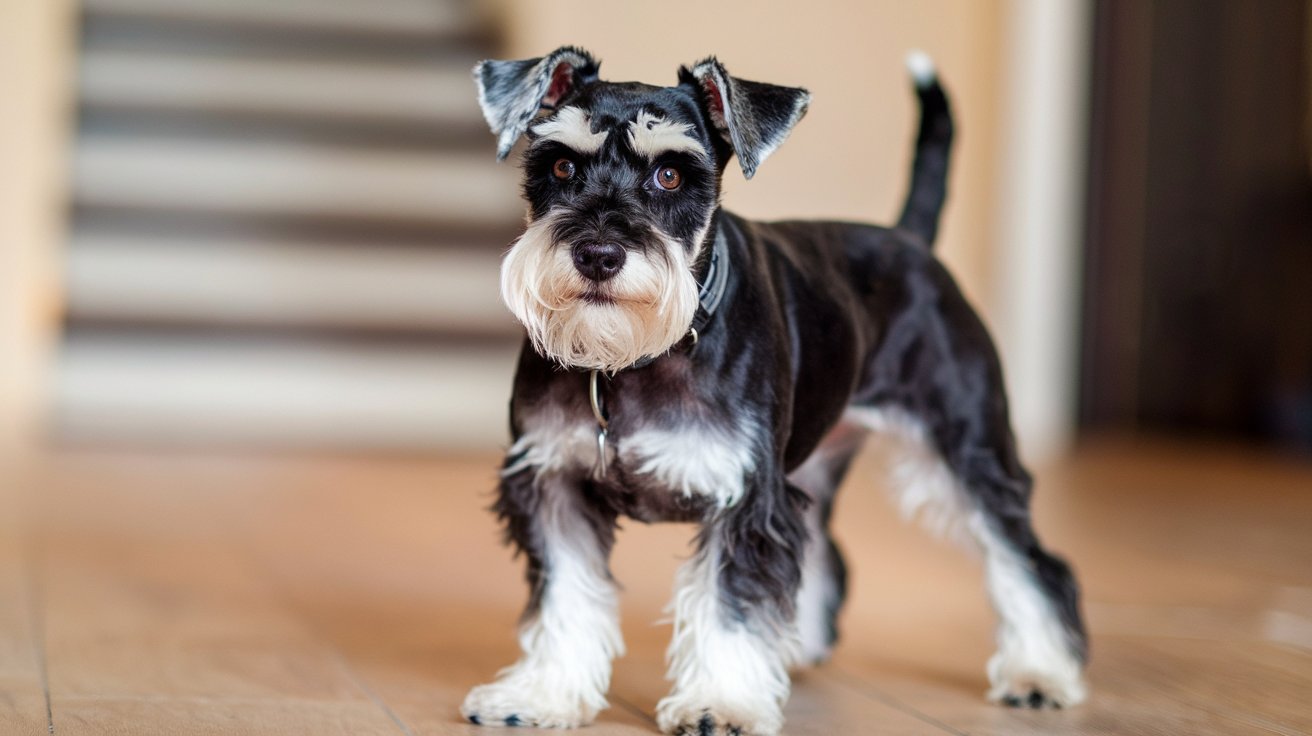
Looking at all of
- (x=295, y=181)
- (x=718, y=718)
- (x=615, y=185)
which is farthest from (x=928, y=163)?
(x=295, y=181)

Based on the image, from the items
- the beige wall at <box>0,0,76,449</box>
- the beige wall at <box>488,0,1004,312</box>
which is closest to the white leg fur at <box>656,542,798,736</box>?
the beige wall at <box>488,0,1004,312</box>

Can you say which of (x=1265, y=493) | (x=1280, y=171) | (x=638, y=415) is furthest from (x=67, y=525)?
(x=1280, y=171)

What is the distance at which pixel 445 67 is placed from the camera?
7.61 metres

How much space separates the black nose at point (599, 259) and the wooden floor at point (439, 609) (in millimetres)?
665

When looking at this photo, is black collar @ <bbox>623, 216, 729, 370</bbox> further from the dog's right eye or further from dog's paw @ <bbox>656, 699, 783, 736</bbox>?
dog's paw @ <bbox>656, 699, 783, 736</bbox>

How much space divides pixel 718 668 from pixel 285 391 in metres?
4.92

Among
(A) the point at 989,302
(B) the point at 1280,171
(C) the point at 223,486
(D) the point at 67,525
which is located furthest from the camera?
(A) the point at 989,302

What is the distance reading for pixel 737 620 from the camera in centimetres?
197

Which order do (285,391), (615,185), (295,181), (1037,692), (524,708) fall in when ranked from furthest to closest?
(295,181) < (285,391) < (1037,692) < (524,708) < (615,185)

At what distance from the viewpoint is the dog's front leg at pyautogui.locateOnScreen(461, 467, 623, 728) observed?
2.04 metres

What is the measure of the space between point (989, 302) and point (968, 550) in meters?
4.93

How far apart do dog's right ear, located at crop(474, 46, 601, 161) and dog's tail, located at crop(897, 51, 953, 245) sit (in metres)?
0.81

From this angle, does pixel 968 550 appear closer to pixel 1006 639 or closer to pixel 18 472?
pixel 1006 639

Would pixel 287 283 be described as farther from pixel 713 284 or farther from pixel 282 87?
pixel 713 284
